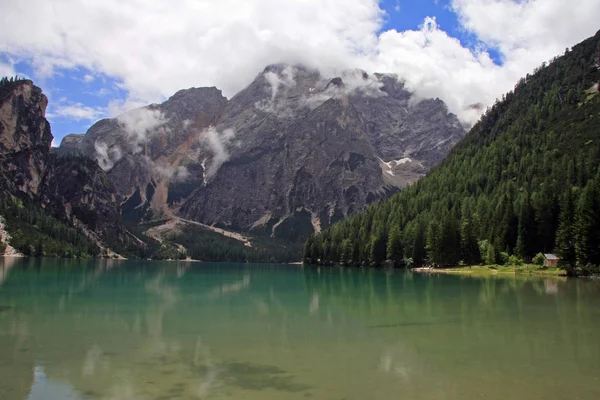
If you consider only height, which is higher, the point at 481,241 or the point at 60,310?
the point at 481,241

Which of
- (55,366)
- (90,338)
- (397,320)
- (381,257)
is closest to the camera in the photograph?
(55,366)

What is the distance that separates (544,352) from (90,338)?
2347 cm

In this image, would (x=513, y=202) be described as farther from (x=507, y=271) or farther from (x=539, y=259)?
(x=507, y=271)

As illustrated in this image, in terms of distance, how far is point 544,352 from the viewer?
78.1 ft

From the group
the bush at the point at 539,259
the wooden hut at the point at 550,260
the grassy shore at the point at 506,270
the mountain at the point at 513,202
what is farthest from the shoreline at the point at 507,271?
the mountain at the point at 513,202

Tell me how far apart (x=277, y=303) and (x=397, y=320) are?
15977 mm

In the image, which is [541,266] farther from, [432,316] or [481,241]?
[432,316]

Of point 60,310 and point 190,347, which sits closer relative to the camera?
point 190,347

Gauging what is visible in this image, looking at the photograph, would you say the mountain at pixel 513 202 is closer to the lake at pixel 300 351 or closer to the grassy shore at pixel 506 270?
the grassy shore at pixel 506 270

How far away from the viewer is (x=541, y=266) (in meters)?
93.9

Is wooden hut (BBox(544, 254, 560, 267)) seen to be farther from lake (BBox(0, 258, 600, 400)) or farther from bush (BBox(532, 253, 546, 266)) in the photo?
lake (BBox(0, 258, 600, 400))

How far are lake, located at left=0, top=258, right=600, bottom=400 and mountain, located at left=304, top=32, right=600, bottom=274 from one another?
5079 centimetres

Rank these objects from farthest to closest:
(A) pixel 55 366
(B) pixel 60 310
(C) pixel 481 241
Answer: (C) pixel 481 241 → (B) pixel 60 310 → (A) pixel 55 366

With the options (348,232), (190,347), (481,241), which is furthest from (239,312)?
(348,232)
